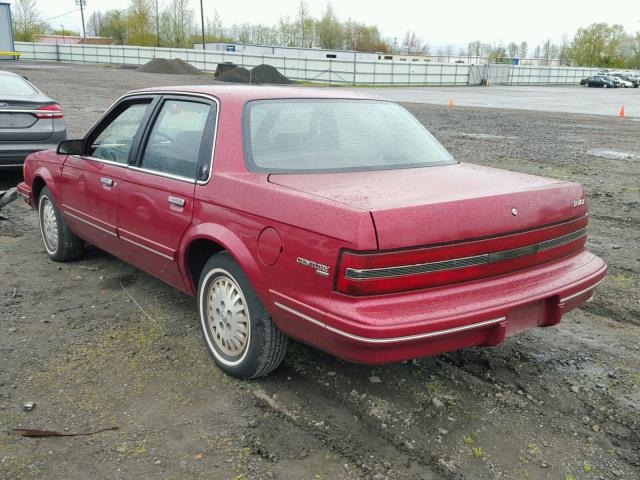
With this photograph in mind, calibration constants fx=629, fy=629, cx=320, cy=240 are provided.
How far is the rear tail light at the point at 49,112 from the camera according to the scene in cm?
830

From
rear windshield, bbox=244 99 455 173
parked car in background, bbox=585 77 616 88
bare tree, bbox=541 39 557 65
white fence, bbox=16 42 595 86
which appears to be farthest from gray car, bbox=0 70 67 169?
bare tree, bbox=541 39 557 65

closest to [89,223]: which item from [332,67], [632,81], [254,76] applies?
[254,76]

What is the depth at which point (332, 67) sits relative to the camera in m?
49.3

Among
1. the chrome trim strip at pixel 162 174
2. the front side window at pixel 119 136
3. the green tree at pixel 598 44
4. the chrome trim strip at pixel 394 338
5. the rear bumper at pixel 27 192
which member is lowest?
the rear bumper at pixel 27 192

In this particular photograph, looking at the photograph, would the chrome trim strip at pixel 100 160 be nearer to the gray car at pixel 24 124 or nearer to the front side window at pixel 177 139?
the front side window at pixel 177 139

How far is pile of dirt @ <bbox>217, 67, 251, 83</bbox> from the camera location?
41.9 metres

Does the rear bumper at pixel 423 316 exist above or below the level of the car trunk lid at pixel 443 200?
below

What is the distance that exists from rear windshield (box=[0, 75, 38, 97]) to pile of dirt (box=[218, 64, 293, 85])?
107 ft

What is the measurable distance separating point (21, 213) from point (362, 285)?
6.08 m

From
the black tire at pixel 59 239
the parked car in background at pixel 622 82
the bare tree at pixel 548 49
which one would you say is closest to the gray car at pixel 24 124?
the black tire at pixel 59 239

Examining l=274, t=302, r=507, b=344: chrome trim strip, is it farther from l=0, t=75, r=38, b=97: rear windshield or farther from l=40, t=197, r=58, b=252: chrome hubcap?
l=0, t=75, r=38, b=97: rear windshield

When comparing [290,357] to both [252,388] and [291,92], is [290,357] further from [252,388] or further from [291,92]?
[291,92]

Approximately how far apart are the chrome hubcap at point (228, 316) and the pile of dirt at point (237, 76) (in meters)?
39.9

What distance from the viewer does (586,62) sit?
112438mm
